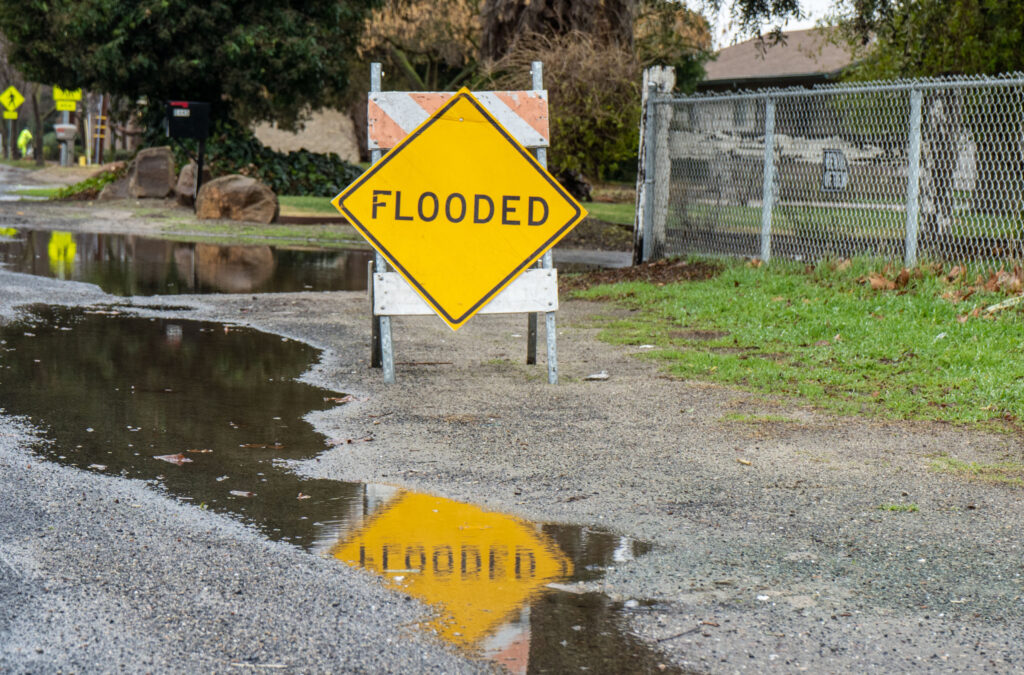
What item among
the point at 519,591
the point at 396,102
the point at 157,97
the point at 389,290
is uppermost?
the point at 157,97

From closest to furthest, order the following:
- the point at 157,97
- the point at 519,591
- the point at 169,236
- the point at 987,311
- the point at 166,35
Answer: the point at 519,591, the point at 987,311, the point at 169,236, the point at 166,35, the point at 157,97

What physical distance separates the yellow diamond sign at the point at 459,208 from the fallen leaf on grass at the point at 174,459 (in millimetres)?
2156

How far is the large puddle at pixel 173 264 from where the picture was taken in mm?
12711

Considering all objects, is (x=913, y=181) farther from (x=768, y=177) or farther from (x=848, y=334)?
(x=848, y=334)

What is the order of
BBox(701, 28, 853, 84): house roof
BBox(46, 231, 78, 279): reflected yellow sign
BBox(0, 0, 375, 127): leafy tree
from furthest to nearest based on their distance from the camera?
BBox(701, 28, 853, 84): house roof → BBox(0, 0, 375, 127): leafy tree → BBox(46, 231, 78, 279): reflected yellow sign

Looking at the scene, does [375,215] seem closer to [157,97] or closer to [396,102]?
[396,102]

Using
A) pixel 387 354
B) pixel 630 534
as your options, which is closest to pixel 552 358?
pixel 387 354

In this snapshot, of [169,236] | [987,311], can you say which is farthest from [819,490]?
[169,236]

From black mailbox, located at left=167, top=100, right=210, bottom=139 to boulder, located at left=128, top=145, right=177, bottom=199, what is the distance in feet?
4.33

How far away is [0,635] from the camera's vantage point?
11.0ft

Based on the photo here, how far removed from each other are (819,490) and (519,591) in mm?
1787

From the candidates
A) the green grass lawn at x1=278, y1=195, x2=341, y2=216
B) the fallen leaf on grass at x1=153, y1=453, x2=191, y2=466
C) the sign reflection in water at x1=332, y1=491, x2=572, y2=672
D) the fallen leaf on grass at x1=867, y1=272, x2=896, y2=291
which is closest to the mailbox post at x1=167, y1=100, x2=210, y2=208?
the green grass lawn at x1=278, y1=195, x2=341, y2=216

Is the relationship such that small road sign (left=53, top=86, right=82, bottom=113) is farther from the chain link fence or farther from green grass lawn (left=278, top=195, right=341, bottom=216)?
the chain link fence

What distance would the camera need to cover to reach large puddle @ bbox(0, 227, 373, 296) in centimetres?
1271
